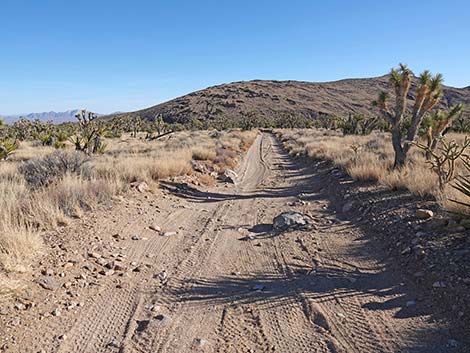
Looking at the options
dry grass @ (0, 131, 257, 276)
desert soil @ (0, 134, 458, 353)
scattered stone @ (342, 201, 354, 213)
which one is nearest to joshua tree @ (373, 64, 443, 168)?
scattered stone @ (342, 201, 354, 213)

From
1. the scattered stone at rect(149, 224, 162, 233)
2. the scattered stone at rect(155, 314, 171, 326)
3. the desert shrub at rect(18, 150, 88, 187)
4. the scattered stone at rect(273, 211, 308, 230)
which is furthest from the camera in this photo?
the desert shrub at rect(18, 150, 88, 187)

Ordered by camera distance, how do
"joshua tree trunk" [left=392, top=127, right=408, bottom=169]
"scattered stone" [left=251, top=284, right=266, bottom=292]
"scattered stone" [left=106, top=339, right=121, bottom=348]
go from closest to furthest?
"scattered stone" [left=106, top=339, right=121, bottom=348]
"scattered stone" [left=251, top=284, right=266, bottom=292]
"joshua tree trunk" [left=392, top=127, right=408, bottom=169]

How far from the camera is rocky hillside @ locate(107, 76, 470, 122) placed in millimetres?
133125

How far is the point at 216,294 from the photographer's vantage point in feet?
16.5

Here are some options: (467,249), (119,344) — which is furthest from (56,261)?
(467,249)

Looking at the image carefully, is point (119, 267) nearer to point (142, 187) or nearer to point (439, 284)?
point (439, 284)

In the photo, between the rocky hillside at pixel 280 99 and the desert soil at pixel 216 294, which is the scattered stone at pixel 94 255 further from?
the rocky hillside at pixel 280 99

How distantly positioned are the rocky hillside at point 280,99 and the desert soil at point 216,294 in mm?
112555

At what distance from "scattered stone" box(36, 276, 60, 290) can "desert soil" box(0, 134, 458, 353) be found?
89 millimetres

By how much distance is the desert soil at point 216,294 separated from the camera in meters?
3.95

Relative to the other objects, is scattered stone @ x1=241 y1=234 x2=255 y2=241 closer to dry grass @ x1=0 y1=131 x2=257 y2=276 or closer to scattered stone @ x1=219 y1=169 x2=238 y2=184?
dry grass @ x1=0 y1=131 x2=257 y2=276

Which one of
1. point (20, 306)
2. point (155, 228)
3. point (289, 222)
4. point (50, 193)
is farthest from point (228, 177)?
point (20, 306)

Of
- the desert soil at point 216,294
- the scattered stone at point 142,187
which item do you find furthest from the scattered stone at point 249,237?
the scattered stone at point 142,187

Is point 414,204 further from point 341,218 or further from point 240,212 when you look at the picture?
point 240,212
